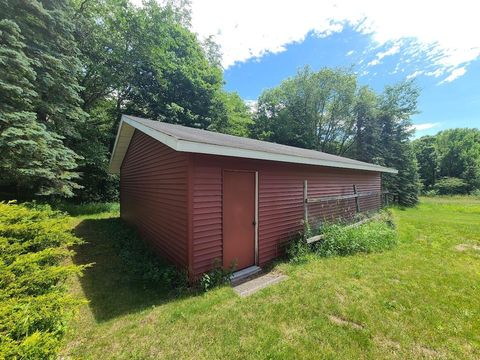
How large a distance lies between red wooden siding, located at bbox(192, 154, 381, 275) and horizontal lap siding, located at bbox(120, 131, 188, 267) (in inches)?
11.1

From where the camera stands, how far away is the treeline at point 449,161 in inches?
1385

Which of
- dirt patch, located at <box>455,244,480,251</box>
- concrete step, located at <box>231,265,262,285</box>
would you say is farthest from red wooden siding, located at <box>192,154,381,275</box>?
dirt patch, located at <box>455,244,480,251</box>

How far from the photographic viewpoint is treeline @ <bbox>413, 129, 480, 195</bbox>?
3519cm

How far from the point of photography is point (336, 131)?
2791 cm

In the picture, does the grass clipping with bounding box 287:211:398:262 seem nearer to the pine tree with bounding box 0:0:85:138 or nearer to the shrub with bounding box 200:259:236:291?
the shrub with bounding box 200:259:236:291

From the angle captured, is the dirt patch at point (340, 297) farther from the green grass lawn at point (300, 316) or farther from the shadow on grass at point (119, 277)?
the shadow on grass at point (119, 277)

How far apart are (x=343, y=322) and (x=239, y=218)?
261 centimetres

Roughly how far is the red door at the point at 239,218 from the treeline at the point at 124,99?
666 cm

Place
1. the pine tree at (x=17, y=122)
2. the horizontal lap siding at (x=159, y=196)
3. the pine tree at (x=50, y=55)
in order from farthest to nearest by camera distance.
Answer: the pine tree at (x=50, y=55)
the pine tree at (x=17, y=122)
the horizontal lap siding at (x=159, y=196)

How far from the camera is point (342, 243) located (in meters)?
6.30

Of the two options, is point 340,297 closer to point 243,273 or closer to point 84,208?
point 243,273

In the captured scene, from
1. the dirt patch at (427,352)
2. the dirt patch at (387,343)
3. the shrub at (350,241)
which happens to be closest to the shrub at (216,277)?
the dirt patch at (387,343)

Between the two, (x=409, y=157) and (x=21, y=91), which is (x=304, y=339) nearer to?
(x=21, y=91)

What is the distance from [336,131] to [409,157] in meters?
8.20
